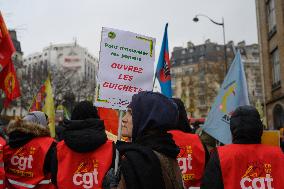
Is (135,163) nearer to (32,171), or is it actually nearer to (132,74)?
(132,74)

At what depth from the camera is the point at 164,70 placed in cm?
673

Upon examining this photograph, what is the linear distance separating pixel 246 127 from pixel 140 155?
1592 millimetres

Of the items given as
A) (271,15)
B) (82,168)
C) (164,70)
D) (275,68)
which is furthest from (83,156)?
(271,15)

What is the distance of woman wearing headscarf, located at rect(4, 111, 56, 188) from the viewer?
16.5 ft

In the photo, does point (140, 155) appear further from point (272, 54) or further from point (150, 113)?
point (272, 54)

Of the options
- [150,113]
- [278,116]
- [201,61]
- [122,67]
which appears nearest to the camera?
[150,113]

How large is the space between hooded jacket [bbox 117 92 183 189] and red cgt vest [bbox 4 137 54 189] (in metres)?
2.66

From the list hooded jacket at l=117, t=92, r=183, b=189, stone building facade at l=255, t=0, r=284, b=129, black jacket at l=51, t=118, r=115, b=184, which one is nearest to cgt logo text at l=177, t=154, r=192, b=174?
black jacket at l=51, t=118, r=115, b=184

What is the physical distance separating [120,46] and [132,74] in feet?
1.16

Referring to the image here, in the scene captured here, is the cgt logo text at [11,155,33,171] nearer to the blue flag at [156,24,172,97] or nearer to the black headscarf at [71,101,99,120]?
the black headscarf at [71,101,99,120]

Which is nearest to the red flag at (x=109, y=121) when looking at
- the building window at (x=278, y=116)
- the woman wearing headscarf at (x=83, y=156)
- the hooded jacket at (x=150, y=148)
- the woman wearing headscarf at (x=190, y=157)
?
the woman wearing headscarf at (x=190, y=157)

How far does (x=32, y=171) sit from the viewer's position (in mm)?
5043

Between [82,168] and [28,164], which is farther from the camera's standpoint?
[28,164]

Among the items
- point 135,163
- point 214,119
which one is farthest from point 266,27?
point 135,163
